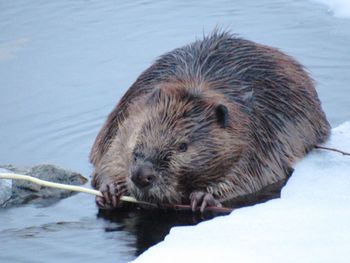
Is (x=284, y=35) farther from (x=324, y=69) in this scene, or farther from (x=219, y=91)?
(x=219, y=91)

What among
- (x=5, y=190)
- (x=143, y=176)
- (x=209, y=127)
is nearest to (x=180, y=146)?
(x=209, y=127)

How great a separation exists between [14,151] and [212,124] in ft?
4.72

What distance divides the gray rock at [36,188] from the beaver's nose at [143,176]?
28.2 inches

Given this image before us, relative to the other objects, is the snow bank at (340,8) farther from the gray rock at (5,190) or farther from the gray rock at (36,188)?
the gray rock at (5,190)

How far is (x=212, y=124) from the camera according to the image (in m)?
5.46

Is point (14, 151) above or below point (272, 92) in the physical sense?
below

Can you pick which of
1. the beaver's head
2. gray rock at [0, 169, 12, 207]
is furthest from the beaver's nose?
gray rock at [0, 169, 12, 207]

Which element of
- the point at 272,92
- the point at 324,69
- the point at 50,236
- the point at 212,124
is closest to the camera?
the point at 50,236

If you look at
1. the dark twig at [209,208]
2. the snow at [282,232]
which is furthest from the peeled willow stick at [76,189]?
the snow at [282,232]

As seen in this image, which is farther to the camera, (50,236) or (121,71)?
(121,71)

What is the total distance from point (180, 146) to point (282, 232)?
0.85 m

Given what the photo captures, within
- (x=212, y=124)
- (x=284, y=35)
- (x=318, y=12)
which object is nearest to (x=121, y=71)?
(x=284, y=35)

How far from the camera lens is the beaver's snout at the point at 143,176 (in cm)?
504

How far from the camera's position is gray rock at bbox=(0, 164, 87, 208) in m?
5.60
